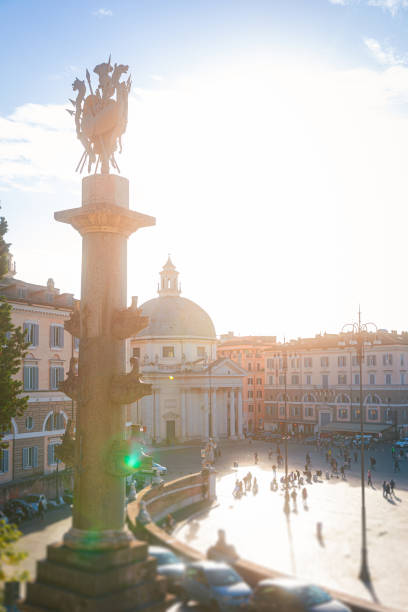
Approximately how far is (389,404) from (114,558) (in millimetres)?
67599

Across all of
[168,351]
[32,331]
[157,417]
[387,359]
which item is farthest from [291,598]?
[387,359]

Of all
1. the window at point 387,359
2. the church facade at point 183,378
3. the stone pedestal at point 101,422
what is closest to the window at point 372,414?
the window at point 387,359

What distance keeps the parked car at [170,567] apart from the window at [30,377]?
24.7m

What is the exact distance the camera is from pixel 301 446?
69.4 metres

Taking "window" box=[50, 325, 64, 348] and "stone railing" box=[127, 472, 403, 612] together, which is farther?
"window" box=[50, 325, 64, 348]

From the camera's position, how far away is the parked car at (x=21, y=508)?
95.1 feet

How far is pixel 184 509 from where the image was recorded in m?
34.7

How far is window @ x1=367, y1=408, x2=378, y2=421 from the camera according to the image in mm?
76500

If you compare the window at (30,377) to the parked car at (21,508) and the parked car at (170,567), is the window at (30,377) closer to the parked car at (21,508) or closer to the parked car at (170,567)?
the parked car at (21,508)

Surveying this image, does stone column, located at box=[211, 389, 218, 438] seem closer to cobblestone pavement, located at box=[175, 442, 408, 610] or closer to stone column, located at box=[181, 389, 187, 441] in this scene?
stone column, located at box=[181, 389, 187, 441]

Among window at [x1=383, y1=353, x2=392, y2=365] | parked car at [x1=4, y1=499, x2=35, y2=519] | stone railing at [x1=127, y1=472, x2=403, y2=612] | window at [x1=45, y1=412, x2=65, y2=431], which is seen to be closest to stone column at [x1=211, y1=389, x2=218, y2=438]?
window at [x1=383, y1=353, x2=392, y2=365]

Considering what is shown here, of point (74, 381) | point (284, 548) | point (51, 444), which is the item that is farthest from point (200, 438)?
point (74, 381)

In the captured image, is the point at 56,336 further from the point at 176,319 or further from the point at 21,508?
the point at 176,319

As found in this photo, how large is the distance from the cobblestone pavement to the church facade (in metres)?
27.2
